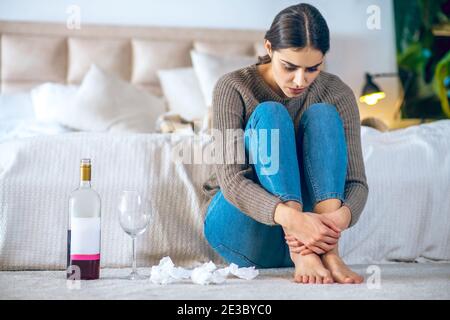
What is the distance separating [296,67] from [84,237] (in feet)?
2.23

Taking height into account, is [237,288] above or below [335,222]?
below

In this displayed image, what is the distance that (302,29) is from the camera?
6.13ft

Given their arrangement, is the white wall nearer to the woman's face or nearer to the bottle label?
the woman's face

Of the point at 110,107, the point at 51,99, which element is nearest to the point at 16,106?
the point at 51,99

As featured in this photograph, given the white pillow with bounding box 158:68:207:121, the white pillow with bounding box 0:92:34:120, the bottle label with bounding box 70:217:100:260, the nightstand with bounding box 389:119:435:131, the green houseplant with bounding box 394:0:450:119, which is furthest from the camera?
Result: the green houseplant with bounding box 394:0:450:119

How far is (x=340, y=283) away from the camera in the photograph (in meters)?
1.80

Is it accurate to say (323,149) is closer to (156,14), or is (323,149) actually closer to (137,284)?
(137,284)

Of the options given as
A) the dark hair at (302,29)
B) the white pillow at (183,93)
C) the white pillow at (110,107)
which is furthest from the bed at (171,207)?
the white pillow at (183,93)

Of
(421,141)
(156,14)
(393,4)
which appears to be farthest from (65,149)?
(393,4)

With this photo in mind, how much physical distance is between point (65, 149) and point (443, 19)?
302 cm

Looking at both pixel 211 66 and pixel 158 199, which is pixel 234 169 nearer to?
pixel 158 199

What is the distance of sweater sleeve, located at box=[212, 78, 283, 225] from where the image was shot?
70.2 inches

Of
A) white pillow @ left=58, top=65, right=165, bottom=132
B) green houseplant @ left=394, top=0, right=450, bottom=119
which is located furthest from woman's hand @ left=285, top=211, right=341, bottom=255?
green houseplant @ left=394, top=0, right=450, bottom=119

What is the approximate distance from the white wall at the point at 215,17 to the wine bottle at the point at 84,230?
2.40 metres
